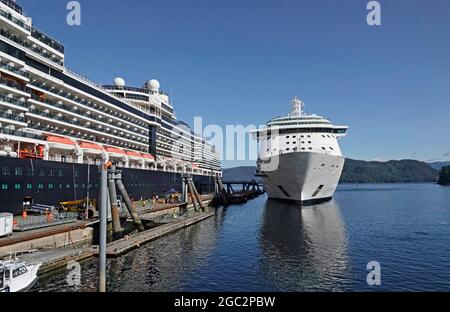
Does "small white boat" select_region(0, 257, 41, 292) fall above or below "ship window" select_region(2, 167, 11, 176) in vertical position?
below

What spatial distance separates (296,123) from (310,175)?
2039 centimetres

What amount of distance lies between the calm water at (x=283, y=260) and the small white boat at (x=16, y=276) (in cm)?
97

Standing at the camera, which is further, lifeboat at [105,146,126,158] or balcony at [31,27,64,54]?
lifeboat at [105,146,126,158]

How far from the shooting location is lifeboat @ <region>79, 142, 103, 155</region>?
46.4 metres

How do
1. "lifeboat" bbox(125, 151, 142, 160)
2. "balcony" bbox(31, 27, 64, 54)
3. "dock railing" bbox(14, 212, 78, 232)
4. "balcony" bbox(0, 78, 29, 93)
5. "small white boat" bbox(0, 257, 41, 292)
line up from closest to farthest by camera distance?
"small white boat" bbox(0, 257, 41, 292), "dock railing" bbox(14, 212, 78, 232), "balcony" bbox(0, 78, 29, 93), "balcony" bbox(31, 27, 64, 54), "lifeboat" bbox(125, 151, 142, 160)

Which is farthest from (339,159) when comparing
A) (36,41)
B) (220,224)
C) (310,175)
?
(36,41)

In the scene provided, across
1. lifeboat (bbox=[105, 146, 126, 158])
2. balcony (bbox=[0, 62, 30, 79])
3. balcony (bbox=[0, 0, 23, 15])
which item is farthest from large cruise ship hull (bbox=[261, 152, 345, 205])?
balcony (bbox=[0, 0, 23, 15])

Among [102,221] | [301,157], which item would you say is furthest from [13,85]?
[301,157]

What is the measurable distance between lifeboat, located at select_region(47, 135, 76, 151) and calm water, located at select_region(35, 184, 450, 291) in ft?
58.4

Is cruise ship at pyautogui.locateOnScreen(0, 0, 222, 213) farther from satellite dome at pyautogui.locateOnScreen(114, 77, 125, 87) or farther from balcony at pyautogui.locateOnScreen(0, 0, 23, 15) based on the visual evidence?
satellite dome at pyautogui.locateOnScreen(114, 77, 125, 87)

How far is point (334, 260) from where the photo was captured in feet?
89.3

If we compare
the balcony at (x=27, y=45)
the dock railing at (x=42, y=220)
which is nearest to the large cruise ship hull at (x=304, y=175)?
the dock railing at (x=42, y=220)
